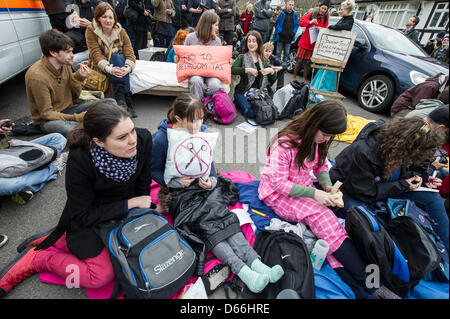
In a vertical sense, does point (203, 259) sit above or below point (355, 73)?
below

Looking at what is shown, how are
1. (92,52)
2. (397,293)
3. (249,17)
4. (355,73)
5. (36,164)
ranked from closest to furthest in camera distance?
(397,293) → (36,164) → (92,52) → (355,73) → (249,17)

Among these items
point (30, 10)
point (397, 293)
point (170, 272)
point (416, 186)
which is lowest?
point (397, 293)

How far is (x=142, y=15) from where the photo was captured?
555 centimetres

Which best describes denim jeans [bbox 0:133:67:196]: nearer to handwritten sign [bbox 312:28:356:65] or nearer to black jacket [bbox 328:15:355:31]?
handwritten sign [bbox 312:28:356:65]

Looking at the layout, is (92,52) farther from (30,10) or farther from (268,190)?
(268,190)

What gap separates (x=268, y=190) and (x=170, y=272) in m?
1.17

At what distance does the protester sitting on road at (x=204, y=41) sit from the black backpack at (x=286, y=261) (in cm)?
289

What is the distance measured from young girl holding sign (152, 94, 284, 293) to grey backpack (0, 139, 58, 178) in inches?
52.0

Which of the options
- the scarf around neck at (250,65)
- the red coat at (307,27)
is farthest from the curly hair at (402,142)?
the red coat at (307,27)

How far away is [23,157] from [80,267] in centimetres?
148

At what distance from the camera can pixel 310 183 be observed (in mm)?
2295

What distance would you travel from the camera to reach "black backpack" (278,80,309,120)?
4.55 meters

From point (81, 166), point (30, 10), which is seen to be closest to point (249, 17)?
point (30, 10)

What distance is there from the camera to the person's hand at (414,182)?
2265mm
